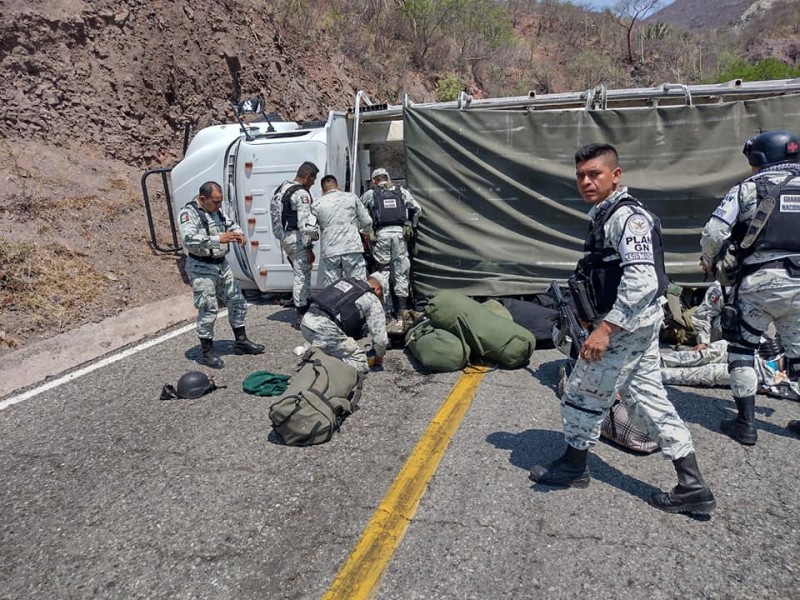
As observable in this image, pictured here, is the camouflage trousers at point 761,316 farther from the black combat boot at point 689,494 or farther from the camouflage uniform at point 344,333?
the camouflage uniform at point 344,333

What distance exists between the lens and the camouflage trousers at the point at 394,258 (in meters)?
6.61

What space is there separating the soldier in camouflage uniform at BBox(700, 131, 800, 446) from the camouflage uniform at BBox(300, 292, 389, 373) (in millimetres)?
2524

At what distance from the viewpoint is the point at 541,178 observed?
6.50 meters

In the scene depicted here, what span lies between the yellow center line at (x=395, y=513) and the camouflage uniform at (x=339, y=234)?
2.25 meters

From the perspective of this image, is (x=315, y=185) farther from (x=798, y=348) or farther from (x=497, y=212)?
(x=798, y=348)

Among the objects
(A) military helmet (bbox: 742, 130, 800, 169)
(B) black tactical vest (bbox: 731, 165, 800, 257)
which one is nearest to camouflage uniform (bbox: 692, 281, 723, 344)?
(B) black tactical vest (bbox: 731, 165, 800, 257)

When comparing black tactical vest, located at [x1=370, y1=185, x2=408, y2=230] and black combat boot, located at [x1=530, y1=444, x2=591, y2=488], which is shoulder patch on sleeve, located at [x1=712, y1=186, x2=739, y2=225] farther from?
black tactical vest, located at [x1=370, y1=185, x2=408, y2=230]

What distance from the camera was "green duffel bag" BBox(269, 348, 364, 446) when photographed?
3844mm

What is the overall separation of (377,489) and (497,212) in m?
4.06

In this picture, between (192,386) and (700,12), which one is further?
(700,12)

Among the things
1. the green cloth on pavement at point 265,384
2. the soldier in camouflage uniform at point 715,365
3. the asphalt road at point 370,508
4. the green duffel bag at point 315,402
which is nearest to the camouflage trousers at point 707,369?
the soldier in camouflage uniform at point 715,365

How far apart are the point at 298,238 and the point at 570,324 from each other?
356 cm

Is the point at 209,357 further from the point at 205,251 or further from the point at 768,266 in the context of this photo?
the point at 768,266

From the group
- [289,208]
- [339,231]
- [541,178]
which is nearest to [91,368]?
[289,208]
